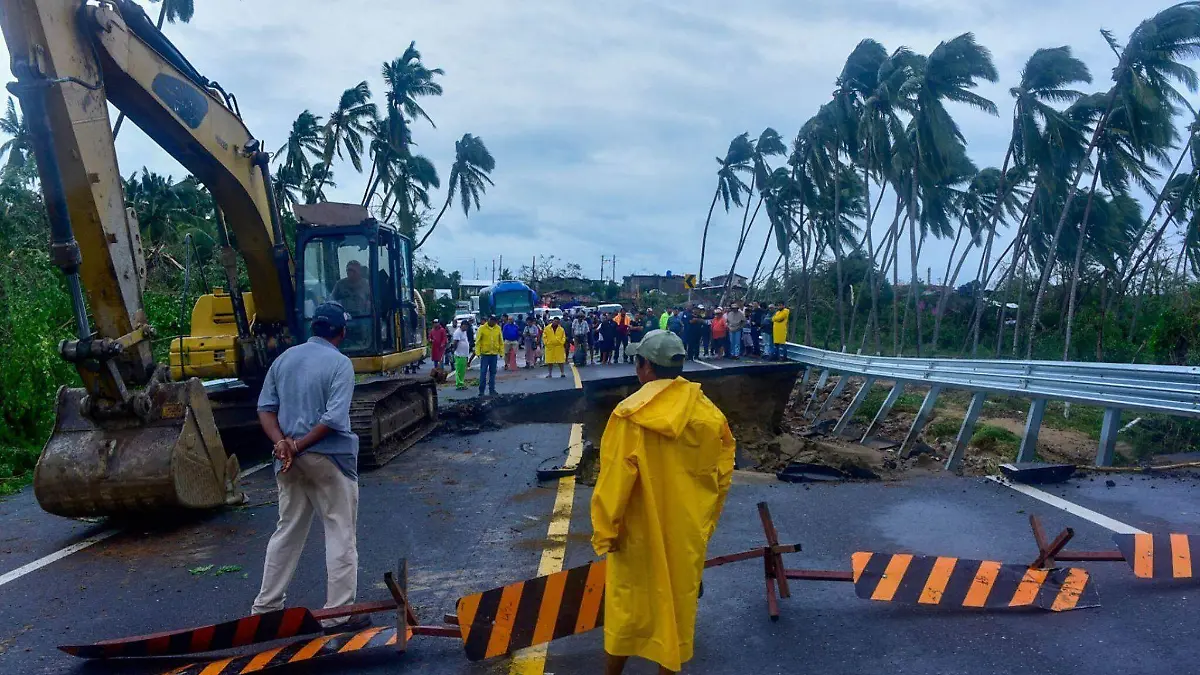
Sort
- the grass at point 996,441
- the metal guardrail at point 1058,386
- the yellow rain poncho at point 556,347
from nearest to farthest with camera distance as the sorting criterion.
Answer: the metal guardrail at point 1058,386 → the grass at point 996,441 → the yellow rain poncho at point 556,347

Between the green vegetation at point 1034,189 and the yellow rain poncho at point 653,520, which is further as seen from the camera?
the green vegetation at point 1034,189

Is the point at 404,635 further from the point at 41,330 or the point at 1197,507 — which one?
the point at 41,330

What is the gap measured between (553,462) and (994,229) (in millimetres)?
28028

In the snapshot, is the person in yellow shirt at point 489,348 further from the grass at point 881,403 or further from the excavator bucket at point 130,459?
the excavator bucket at point 130,459

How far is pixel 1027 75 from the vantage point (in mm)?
28172

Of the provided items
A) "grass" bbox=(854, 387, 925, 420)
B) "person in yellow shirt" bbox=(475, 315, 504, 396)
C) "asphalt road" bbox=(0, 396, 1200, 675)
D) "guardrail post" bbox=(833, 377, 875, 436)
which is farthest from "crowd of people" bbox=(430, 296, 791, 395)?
"asphalt road" bbox=(0, 396, 1200, 675)

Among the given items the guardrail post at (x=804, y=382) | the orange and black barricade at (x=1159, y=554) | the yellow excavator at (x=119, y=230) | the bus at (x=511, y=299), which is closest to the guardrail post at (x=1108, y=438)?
the orange and black barricade at (x=1159, y=554)

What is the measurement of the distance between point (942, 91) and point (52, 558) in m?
30.0

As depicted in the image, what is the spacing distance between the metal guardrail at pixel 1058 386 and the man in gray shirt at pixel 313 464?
731 cm

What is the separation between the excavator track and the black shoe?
13.1ft

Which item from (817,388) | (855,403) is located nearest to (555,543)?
(855,403)

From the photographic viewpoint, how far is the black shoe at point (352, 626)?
194 inches

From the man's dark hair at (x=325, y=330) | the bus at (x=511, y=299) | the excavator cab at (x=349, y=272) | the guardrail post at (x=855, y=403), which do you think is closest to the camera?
the man's dark hair at (x=325, y=330)

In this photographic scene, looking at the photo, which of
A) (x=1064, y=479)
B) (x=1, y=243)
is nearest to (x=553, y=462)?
(x=1064, y=479)
